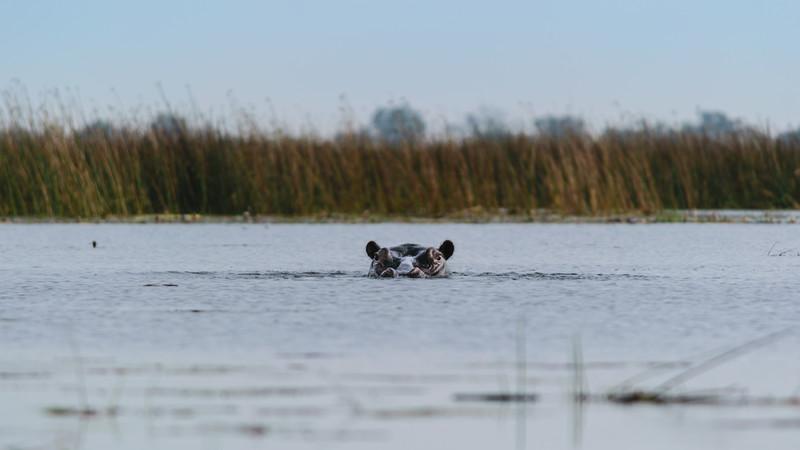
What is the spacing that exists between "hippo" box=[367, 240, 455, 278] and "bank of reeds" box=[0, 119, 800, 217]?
8354mm

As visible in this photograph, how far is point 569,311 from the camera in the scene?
6.14 metres

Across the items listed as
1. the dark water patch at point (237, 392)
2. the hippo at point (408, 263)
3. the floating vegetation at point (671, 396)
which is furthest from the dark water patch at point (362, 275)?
the dark water patch at point (237, 392)

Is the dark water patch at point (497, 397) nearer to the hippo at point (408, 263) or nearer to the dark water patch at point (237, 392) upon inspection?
the dark water patch at point (237, 392)

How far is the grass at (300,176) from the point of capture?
54.0ft

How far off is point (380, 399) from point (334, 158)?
13.3 metres

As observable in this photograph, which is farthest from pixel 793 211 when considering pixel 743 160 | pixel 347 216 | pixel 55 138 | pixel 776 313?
pixel 776 313

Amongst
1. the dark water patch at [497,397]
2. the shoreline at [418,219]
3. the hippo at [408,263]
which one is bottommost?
the dark water patch at [497,397]

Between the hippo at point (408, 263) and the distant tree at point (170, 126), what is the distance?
912 centimetres

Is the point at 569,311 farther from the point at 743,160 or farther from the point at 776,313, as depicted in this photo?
the point at 743,160

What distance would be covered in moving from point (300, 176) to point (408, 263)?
902 cm

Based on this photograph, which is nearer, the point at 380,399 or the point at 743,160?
the point at 380,399

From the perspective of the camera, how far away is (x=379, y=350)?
188 inches

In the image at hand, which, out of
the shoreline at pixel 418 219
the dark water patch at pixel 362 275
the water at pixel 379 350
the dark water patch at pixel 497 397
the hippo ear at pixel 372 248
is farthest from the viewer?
the shoreline at pixel 418 219

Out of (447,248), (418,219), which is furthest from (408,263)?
(418,219)
